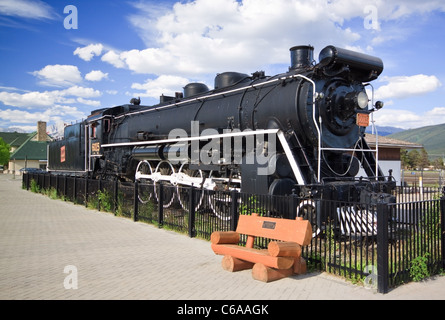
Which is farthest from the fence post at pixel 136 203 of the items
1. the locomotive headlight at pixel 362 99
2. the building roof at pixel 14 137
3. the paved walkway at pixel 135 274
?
the building roof at pixel 14 137

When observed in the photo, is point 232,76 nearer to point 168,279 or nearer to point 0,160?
point 168,279

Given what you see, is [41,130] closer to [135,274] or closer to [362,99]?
[362,99]

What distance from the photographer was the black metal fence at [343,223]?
526 cm

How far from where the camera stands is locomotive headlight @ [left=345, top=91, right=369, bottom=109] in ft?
26.7

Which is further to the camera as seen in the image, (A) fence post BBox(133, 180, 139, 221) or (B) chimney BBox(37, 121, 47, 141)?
(B) chimney BBox(37, 121, 47, 141)

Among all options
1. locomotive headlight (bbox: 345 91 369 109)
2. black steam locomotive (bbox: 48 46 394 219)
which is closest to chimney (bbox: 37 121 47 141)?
black steam locomotive (bbox: 48 46 394 219)

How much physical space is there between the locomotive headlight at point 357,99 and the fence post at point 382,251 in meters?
3.70

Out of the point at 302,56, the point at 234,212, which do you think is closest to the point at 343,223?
the point at 234,212

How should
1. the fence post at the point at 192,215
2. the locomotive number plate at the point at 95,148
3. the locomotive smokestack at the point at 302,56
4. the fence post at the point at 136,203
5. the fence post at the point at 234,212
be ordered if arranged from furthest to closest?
the locomotive number plate at the point at 95,148
the fence post at the point at 136,203
the locomotive smokestack at the point at 302,56
the fence post at the point at 192,215
the fence post at the point at 234,212

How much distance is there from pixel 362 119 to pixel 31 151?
6929cm

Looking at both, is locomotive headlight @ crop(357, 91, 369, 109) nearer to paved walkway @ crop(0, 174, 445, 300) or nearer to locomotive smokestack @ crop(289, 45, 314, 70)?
locomotive smokestack @ crop(289, 45, 314, 70)

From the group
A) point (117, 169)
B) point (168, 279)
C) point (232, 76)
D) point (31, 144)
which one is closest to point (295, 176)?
point (168, 279)

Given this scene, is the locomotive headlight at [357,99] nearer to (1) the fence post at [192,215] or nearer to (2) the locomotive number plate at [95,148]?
(1) the fence post at [192,215]

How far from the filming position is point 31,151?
66.9 m
